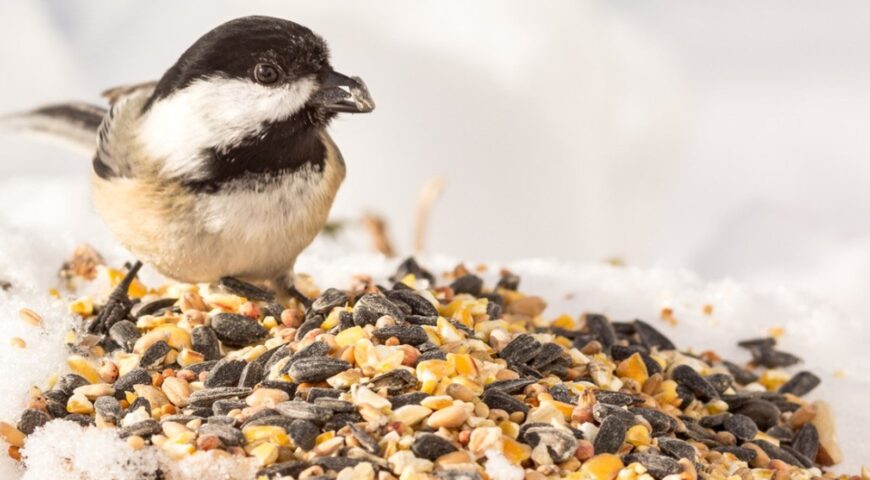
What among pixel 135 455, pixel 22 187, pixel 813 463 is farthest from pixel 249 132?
pixel 22 187

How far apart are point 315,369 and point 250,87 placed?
37 centimetres

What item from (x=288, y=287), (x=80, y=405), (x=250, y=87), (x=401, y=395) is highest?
(x=250, y=87)

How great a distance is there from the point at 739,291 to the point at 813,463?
0.63 m

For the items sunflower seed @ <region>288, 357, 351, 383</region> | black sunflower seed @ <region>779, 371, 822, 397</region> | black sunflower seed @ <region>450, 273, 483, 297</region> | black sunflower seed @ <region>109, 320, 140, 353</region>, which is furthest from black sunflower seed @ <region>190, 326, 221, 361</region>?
black sunflower seed @ <region>779, 371, 822, 397</region>

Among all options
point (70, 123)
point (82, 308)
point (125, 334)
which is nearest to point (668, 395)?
point (125, 334)

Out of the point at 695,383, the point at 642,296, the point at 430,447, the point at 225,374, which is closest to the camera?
the point at 430,447

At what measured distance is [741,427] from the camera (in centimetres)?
166

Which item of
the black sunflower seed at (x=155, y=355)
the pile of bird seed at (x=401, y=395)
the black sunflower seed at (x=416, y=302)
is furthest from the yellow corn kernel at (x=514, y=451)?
the black sunflower seed at (x=155, y=355)

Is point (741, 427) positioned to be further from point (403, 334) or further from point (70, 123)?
point (70, 123)

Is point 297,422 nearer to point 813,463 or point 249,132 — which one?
point 249,132

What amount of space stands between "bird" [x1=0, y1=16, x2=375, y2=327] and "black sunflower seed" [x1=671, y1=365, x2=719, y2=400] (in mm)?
618

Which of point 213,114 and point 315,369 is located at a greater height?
point 213,114

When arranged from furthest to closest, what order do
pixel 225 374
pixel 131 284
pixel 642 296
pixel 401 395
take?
1. pixel 642 296
2. pixel 131 284
3. pixel 225 374
4. pixel 401 395

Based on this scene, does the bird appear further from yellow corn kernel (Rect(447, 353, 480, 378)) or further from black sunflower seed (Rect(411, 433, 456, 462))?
black sunflower seed (Rect(411, 433, 456, 462))
